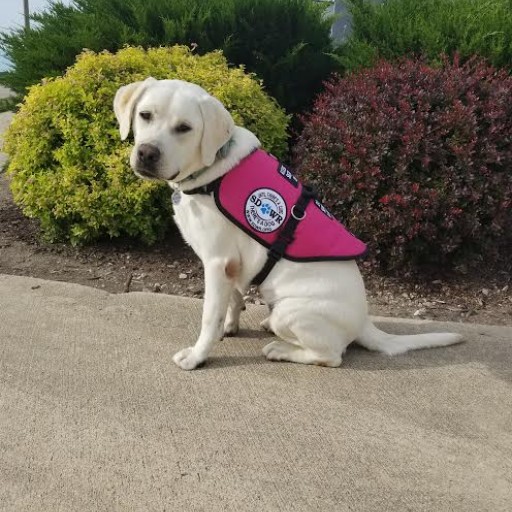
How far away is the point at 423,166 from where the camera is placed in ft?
15.8

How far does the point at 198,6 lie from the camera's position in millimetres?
6715

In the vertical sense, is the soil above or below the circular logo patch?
below

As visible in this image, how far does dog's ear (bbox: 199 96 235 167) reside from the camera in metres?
3.19

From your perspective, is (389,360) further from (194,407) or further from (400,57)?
(400,57)

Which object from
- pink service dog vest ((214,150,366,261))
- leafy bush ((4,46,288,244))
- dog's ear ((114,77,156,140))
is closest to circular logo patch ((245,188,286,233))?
pink service dog vest ((214,150,366,261))

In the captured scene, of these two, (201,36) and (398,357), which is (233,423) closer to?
(398,357)

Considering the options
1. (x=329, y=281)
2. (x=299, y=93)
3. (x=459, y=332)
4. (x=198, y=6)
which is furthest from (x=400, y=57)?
(x=329, y=281)

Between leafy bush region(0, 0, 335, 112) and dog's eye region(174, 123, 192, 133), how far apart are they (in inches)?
143

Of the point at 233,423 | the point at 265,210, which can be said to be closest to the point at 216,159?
the point at 265,210

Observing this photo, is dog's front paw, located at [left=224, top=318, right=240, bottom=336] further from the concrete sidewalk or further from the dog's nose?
the dog's nose

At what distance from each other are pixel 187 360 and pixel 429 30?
431cm

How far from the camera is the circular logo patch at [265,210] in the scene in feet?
11.1

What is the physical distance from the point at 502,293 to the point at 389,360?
183 cm

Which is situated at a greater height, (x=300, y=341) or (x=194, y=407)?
(x=300, y=341)
